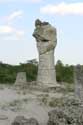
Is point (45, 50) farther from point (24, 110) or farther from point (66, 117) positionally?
point (66, 117)

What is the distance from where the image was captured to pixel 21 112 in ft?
43.5

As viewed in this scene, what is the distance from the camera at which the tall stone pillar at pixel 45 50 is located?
72.3 ft

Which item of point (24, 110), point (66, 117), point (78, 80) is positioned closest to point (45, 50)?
point (78, 80)

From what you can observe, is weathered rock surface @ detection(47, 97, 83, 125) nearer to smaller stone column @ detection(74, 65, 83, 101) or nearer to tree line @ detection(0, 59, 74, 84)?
smaller stone column @ detection(74, 65, 83, 101)

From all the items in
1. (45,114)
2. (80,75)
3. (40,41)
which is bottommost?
(45,114)

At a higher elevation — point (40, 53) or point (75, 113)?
point (40, 53)

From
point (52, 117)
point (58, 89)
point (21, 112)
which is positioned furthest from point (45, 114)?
point (58, 89)

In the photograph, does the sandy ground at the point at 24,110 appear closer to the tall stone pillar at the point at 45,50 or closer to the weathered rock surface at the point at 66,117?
the weathered rock surface at the point at 66,117

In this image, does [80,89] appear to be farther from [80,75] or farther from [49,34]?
[49,34]

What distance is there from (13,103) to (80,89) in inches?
102

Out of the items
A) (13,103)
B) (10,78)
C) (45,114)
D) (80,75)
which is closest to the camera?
(45,114)

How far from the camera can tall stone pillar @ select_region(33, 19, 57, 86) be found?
22.0 m

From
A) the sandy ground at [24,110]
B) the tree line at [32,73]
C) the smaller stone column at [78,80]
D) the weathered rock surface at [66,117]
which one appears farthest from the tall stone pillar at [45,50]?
Result: the weathered rock surface at [66,117]

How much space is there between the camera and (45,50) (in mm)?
22266
